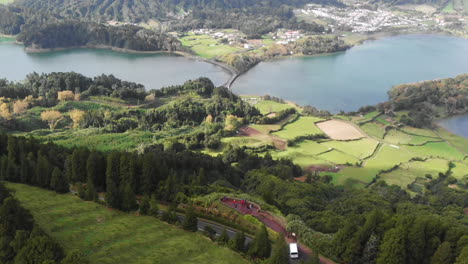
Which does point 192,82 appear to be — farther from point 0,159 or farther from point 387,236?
point 387,236

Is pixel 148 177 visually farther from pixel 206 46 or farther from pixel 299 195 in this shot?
pixel 206 46

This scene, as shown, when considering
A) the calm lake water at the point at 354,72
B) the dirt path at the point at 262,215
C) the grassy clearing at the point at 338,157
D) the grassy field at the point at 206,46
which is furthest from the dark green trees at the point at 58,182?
the grassy field at the point at 206,46

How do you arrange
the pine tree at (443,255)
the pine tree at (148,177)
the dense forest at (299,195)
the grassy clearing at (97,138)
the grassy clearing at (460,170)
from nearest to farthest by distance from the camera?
the pine tree at (443,255) < the dense forest at (299,195) < the pine tree at (148,177) < the grassy clearing at (97,138) < the grassy clearing at (460,170)

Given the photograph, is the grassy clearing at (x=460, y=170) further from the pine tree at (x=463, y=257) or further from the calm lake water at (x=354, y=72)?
the pine tree at (x=463, y=257)

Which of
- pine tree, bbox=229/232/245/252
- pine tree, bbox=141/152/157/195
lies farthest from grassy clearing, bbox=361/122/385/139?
pine tree, bbox=229/232/245/252

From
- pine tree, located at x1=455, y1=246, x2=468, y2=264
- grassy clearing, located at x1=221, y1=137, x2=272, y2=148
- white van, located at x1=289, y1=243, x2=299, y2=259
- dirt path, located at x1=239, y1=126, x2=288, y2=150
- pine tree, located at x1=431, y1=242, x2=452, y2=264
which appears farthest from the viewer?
dirt path, located at x1=239, y1=126, x2=288, y2=150

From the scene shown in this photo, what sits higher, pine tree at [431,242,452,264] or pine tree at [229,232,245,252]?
pine tree at [229,232,245,252]

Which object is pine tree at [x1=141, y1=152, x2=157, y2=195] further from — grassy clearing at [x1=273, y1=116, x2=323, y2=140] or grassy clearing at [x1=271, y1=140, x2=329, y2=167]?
grassy clearing at [x1=273, y1=116, x2=323, y2=140]
